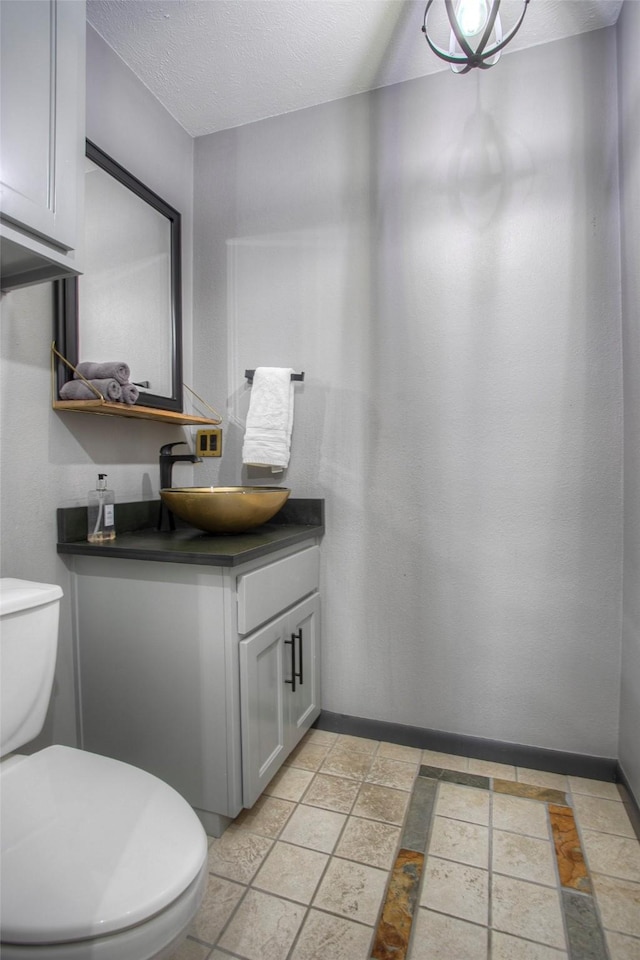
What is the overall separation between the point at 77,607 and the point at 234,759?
2.21 ft

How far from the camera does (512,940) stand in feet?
3.73

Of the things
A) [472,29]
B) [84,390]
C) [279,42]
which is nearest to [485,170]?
[472,29]

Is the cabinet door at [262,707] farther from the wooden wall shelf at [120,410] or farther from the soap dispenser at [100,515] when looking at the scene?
the wooden wall shelf at [120,410]

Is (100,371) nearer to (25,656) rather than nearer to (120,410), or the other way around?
(120,410)

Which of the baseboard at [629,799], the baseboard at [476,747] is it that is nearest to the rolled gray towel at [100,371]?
the baseboard at [476,747]

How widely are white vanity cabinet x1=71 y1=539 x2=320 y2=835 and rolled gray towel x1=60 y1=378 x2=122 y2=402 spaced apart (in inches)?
19.8

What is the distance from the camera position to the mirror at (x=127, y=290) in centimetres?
Answer: 161

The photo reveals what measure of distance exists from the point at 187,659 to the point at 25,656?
1.42ft

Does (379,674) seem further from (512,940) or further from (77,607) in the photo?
(77,607)

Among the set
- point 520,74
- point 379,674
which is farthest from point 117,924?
point 520,74

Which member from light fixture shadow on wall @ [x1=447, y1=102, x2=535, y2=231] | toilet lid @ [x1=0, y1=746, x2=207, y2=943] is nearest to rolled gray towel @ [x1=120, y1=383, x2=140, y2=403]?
toilet lid @ [x1=0, y1=746, x2=207, y2=943]

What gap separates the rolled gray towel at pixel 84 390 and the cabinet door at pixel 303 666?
94 cm

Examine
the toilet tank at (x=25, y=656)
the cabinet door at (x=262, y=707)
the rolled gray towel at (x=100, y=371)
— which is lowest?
the cabinet door at (x=262, y=707)

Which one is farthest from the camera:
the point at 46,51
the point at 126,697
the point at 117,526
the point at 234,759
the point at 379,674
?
the point at 379,674
